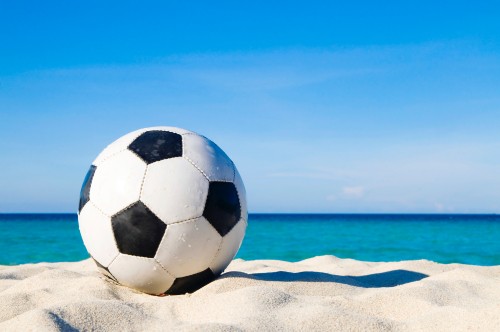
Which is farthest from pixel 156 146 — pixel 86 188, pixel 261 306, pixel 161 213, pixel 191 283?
pixel 261 306

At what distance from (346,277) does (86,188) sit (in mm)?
2258

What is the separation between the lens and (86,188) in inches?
142

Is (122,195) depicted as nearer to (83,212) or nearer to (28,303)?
(83,212)

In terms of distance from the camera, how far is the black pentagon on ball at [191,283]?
11.3 ft

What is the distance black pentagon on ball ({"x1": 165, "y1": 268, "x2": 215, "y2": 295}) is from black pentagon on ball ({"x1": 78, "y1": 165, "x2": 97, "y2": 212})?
0.84 meters

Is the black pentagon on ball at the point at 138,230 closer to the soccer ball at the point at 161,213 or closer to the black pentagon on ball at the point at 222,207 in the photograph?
the soccer ball at the point at 161,213

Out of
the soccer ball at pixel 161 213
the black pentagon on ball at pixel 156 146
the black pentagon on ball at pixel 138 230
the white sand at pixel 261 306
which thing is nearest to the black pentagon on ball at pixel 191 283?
the soccer ball at pixel 161 213

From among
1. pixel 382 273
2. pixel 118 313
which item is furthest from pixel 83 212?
pixel 382 273

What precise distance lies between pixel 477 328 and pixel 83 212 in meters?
2.53

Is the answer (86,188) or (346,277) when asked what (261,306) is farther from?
(346,277)

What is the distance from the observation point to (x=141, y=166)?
11.1ft

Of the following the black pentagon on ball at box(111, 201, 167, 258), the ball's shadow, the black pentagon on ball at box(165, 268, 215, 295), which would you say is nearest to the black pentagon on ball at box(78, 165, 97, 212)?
the black pentagon on ball at box(111, 201, 167, 258)

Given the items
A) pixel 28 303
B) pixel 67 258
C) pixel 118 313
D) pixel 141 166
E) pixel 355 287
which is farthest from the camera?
pixel 67 258

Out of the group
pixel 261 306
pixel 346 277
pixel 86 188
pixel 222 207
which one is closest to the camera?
Answer: pixel 261 306
